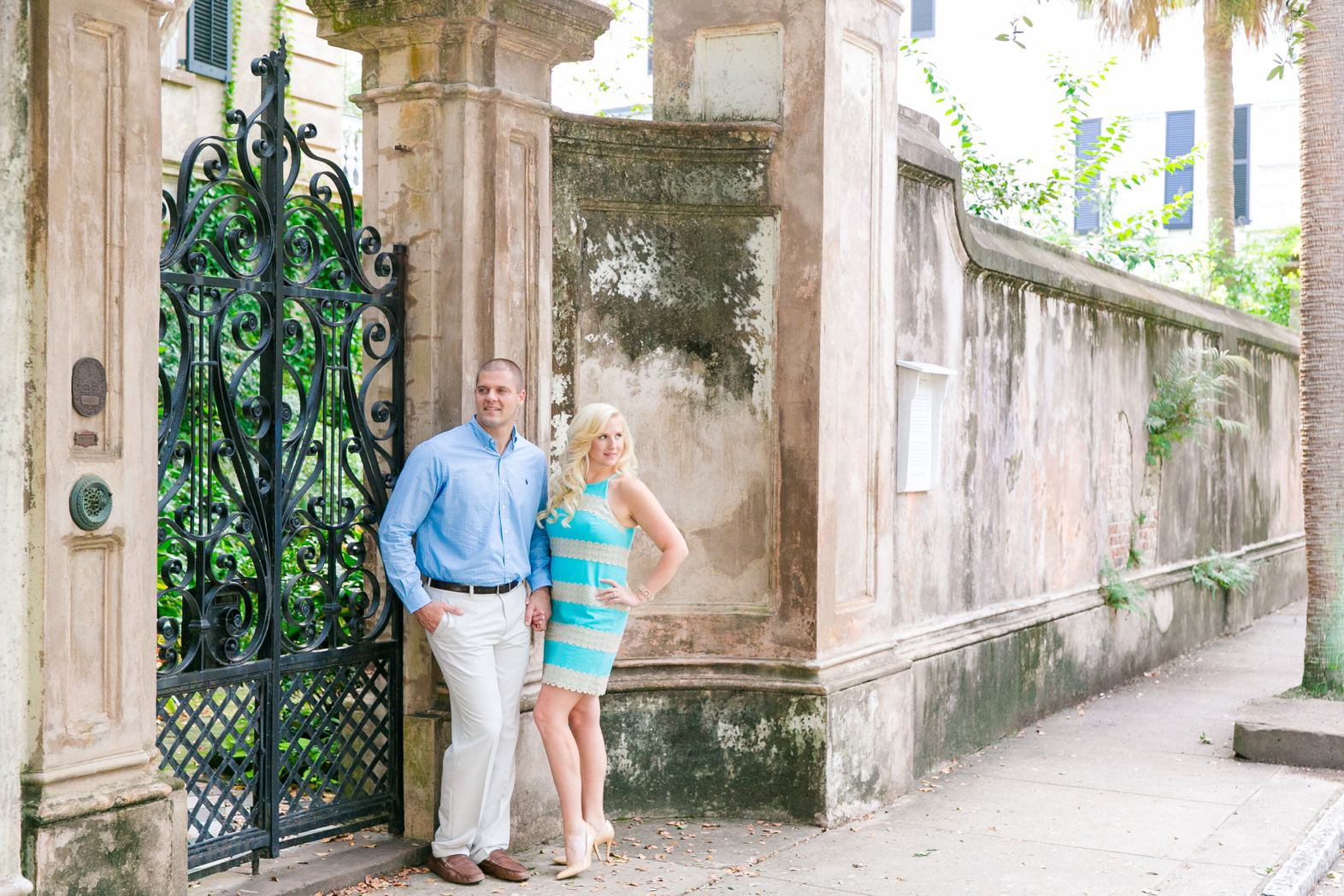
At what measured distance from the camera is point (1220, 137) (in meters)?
19.2

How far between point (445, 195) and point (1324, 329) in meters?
5.66

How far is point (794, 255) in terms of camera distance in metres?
5.96

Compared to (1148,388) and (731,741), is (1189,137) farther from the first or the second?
(731,741)

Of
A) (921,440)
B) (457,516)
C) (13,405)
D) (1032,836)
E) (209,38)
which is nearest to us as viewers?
(13,405)

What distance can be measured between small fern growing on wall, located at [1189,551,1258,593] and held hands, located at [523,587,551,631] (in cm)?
813

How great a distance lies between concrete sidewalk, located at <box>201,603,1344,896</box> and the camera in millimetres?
5090

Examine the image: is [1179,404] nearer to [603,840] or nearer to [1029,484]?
[1029,484]

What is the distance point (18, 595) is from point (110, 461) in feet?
1.52

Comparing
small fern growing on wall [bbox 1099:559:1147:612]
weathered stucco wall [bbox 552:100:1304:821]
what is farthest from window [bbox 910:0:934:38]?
weathered stucco wall [bbox 552:100:1304:821]

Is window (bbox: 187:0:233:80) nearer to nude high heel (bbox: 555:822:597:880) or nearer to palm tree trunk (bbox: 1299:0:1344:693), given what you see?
palm tree trunk (bbox: 1299:0:1344:693)

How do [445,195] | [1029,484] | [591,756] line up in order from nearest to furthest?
[591,756], [445,195], [1029,484]

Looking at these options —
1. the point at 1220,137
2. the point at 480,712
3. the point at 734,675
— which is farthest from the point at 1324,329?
the point at 1220,137

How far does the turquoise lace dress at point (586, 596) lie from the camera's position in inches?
199

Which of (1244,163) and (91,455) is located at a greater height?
(1244,163)
